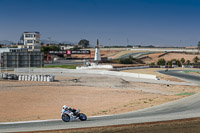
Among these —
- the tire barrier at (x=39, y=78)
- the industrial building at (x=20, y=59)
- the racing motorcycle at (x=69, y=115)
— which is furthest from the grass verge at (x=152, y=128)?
the industrial building at (x=20, y=59)

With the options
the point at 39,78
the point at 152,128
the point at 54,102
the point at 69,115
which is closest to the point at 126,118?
the point at 152,128

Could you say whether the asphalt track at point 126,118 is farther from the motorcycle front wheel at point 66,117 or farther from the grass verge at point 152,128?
the grass verge at point 152,128

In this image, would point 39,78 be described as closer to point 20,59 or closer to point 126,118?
point 20,59

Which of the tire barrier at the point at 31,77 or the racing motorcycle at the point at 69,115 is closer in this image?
the racing motorcycle at the point at 69,115

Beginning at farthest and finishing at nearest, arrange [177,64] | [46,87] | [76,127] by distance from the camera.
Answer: [177,64], [46,87], [76,127]

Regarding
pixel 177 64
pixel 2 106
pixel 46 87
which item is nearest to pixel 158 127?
pixel 2 106

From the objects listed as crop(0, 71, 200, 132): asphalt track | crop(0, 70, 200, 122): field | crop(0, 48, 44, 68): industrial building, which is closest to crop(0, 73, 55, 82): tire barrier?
crop(0, 48, 44, 68): industrial building

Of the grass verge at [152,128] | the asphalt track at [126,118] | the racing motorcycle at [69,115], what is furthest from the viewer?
the racing motorcycle at [69,115]

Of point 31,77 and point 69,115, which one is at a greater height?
point 31,77

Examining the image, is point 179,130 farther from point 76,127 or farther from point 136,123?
point 76,127

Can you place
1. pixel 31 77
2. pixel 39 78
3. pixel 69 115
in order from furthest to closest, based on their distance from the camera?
1. pixel 31 77
2. pixel 39 78
3. pixel 69 115

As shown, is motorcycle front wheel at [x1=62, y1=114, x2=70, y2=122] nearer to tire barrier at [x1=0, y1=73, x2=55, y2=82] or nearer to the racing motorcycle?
the racing motorcycle

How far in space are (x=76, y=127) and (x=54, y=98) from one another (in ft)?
50.1

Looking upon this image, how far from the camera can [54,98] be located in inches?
1248
